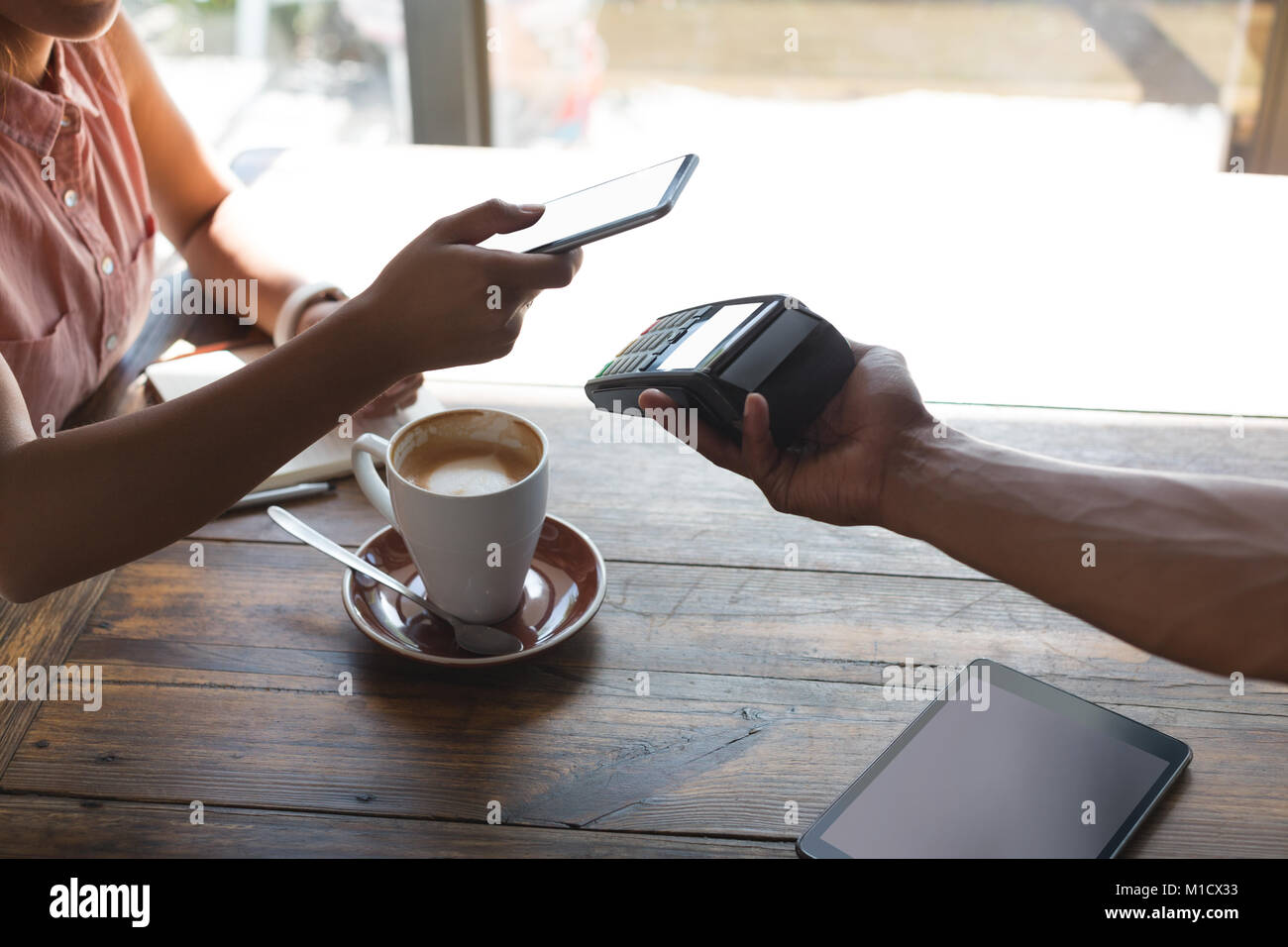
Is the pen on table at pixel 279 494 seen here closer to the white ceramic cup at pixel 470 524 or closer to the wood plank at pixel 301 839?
the white ceramic cup at pixel 470 524

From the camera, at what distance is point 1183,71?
2.86m

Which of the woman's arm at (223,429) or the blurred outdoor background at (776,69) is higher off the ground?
the blurred outdoor background at (776,69)

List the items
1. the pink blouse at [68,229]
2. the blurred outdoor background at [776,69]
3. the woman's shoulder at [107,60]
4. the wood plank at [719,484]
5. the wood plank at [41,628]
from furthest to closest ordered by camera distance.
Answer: the blurred outdoor background at [776,69] < the woman's shoulder at [107,60] < the pink blouse at [68,229] < the wood plank at [719,484] < the wood plank at [41,628]

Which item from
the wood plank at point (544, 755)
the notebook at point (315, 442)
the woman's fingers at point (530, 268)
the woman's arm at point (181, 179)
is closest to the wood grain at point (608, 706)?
the wood plank at point (544, 755)

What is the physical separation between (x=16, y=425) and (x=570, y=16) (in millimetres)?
2307

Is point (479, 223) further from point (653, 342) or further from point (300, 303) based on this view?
point (300, 303)

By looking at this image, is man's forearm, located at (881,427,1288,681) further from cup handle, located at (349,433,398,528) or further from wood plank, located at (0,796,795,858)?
cup handle, located at (349,433,398,528)

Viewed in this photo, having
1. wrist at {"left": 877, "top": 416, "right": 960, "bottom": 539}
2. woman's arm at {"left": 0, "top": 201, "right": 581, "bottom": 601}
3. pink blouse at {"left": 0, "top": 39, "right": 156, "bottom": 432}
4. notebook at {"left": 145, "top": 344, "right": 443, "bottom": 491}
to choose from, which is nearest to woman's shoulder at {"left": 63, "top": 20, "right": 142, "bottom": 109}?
pink blouse at {"left": 0, "top": 39, "right": 156, "bottom": 432}

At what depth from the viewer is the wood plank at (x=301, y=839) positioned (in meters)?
0.64

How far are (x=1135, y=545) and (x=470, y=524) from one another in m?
0.42

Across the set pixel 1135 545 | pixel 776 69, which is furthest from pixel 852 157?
pixel 776 69

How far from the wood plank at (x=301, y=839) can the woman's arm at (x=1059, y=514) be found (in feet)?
0.84
